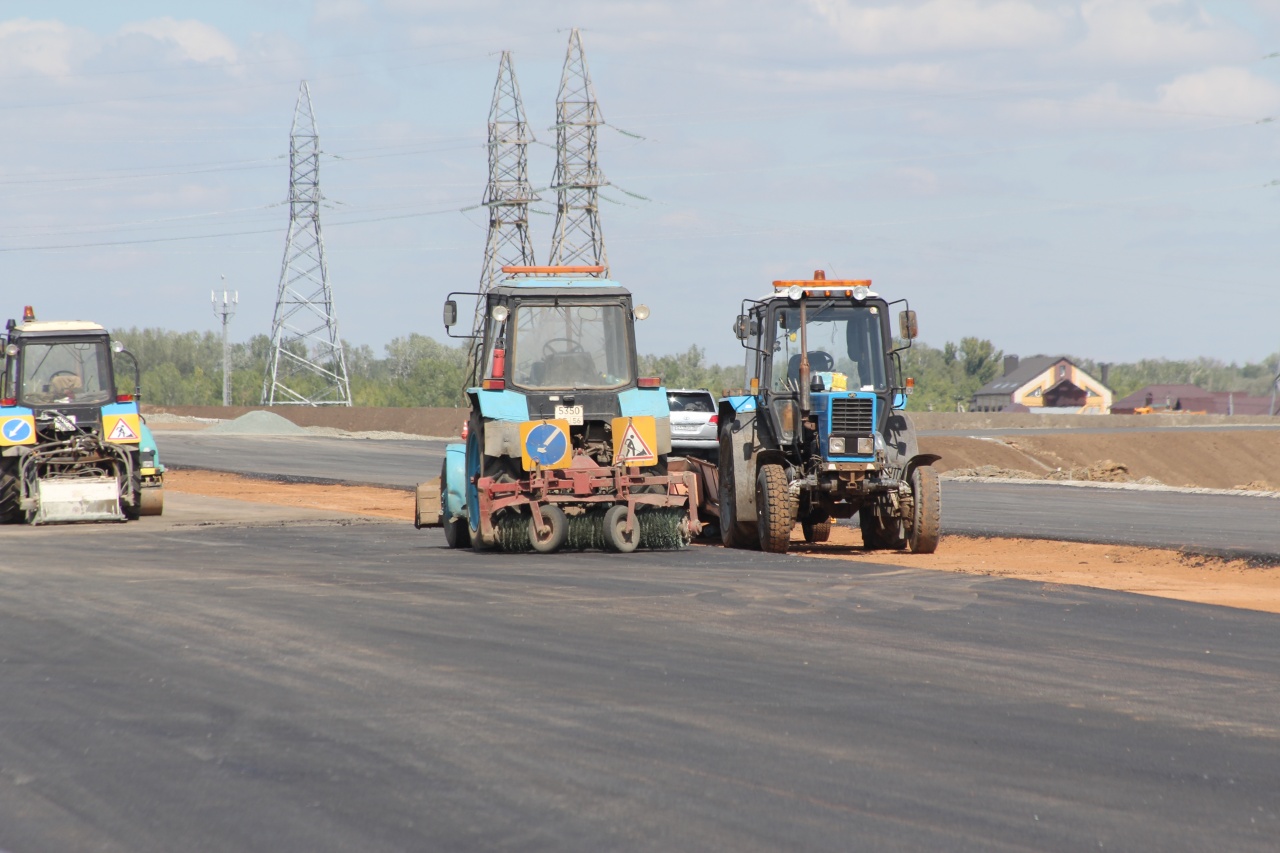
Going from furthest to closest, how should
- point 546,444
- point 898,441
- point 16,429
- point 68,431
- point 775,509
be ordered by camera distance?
point 68,431 → point 16,429 → point 898,441 → point 775,509 → point 546,444

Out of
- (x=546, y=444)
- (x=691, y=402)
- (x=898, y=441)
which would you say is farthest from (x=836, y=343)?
(x=691, y=402)

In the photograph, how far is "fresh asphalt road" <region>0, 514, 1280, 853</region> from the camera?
564 cm

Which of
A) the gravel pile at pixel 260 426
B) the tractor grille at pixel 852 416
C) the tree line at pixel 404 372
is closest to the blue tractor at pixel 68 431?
the tractor grille at pixel 852 416

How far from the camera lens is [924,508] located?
16516 millimetres

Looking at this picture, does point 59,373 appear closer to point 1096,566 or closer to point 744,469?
point 744,469

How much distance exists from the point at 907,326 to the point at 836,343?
122cm

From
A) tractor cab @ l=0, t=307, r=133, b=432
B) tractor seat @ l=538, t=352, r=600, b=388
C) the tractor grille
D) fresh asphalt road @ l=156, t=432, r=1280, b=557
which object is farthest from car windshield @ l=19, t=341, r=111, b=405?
the tractor grille

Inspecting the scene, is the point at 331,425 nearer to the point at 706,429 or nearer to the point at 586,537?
the point at 706,429

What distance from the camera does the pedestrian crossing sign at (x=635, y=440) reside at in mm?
16094

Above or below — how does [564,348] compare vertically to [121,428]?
above

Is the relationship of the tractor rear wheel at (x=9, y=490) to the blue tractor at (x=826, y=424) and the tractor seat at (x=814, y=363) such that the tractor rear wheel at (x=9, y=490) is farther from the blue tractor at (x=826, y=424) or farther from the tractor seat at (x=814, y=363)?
the tractor seat at (x=814, y=363)

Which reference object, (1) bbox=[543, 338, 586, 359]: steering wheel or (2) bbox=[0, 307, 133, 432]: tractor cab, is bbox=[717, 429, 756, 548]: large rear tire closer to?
(1) bbox=[543, 338, 586, 359]: steering wheel

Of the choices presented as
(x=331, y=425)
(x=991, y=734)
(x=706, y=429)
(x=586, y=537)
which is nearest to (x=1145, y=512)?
(x=706, y=429)

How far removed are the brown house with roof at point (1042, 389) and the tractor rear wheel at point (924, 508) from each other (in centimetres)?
11854
